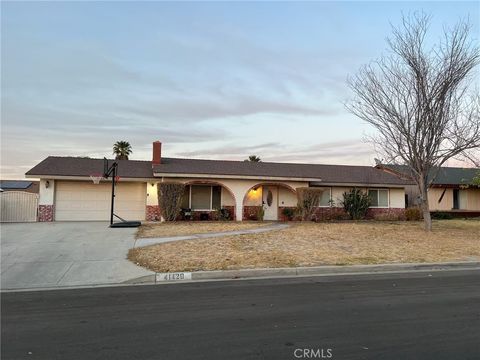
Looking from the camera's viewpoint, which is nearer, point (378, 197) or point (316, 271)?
point (316, 271)

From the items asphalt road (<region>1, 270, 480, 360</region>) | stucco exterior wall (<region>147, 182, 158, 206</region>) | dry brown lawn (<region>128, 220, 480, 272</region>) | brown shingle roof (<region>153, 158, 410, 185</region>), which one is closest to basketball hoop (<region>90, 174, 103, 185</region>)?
stucco exterior wall (<region>147, 182, 158, 206</region>)

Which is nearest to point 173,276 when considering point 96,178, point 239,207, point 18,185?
point 96,178

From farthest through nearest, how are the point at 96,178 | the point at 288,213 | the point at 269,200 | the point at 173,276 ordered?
the point at 269,200
the point at 288,213
the point at 96,178
the point at 173,276

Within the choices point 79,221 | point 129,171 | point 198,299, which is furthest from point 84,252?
point 129,171

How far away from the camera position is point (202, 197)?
24.1 m

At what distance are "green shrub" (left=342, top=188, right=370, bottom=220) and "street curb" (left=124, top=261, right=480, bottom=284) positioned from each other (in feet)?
45.6

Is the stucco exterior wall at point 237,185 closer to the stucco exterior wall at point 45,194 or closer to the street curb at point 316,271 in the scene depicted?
the stucco exterior wall at point 45,194

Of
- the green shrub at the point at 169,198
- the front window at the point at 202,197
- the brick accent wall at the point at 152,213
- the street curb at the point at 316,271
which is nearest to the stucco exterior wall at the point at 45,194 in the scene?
the brick accent wall at the point at 152,213

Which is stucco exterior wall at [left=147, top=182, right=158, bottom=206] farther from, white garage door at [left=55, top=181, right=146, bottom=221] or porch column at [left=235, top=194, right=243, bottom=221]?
porch column at [left=235, top=194, right=243, bottom=221]

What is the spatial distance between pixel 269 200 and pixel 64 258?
1553 centimetres

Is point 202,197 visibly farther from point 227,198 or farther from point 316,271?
point 316,271

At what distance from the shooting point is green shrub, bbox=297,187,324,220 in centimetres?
2258

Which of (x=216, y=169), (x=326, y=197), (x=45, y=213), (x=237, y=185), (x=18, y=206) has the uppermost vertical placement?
(x=216, y=169)

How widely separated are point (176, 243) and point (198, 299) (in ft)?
20.5
